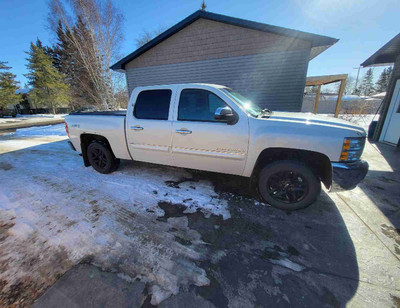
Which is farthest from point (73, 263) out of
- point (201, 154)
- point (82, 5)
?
point (82, 5)

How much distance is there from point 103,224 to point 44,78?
3490cm

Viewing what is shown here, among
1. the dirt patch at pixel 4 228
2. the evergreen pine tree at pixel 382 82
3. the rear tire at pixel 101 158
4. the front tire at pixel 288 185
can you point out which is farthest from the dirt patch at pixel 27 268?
the evergreen pine tree at pixel 382 82

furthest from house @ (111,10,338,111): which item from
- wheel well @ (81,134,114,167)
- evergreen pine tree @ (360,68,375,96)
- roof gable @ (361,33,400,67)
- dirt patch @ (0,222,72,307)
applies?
evergreen pine tree @ (360,68,375,96)

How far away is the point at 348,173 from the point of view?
87.1 inches

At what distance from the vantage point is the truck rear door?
3.04 metres

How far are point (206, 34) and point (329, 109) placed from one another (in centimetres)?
2825

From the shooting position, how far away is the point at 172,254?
74.0 inches

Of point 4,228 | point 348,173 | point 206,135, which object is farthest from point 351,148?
point 4,228

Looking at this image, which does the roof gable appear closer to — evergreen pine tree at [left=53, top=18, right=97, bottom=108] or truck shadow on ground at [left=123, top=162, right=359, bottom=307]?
truck shadow on ground at [left=123, top=162, right=359, bottom=307]

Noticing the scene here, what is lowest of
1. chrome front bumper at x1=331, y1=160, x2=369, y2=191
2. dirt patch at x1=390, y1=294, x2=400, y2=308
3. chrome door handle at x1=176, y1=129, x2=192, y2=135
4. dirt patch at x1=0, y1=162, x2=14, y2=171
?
dirt patch at x1=390, y1=294, x2=400, y2=308

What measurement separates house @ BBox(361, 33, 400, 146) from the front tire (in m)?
6.74

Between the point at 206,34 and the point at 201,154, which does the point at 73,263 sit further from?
the point at 206,34

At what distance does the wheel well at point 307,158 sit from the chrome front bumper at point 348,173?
0.44 ft

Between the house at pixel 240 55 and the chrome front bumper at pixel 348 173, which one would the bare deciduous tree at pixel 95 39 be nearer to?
the house at pixel 240 55
